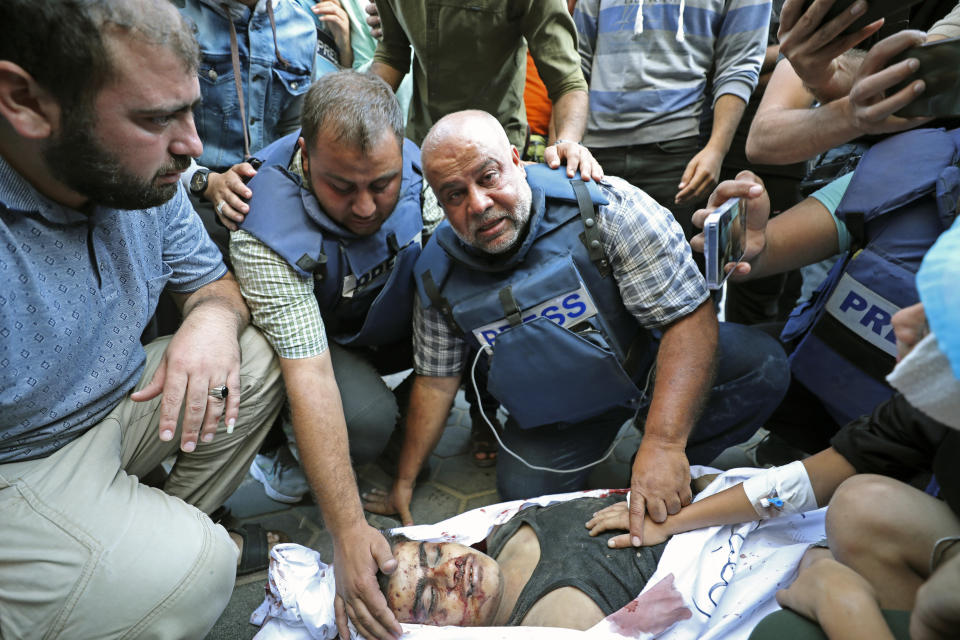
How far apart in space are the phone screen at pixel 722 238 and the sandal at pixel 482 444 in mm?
1561

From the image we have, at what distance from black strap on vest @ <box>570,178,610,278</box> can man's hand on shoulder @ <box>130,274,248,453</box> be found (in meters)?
1.29

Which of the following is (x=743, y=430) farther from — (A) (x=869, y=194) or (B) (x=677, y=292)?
(A) (x=869, y=194)

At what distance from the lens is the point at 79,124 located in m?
1.65

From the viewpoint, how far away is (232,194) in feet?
7.77

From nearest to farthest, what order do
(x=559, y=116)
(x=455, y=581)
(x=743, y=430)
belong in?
(x=455, y=581) < (x=743, y=430) < (x=559, y=116)

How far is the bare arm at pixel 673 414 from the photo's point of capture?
205 centimetres

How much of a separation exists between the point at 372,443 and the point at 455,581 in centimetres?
98

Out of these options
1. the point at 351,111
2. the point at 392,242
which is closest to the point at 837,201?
the point at 392,242

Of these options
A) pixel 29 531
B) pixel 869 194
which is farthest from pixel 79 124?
pixel 869 194

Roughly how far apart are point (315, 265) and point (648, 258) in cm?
121

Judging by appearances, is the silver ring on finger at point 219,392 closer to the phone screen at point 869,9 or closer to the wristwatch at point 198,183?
→ the wristwatch at point 198,183

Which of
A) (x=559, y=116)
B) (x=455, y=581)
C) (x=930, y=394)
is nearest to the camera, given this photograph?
(x=930, y=394)

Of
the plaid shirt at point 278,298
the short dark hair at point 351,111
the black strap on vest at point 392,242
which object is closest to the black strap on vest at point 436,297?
the black strap on vest at point 392,242

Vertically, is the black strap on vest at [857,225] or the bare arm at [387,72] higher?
the bare arm at [387,72]
